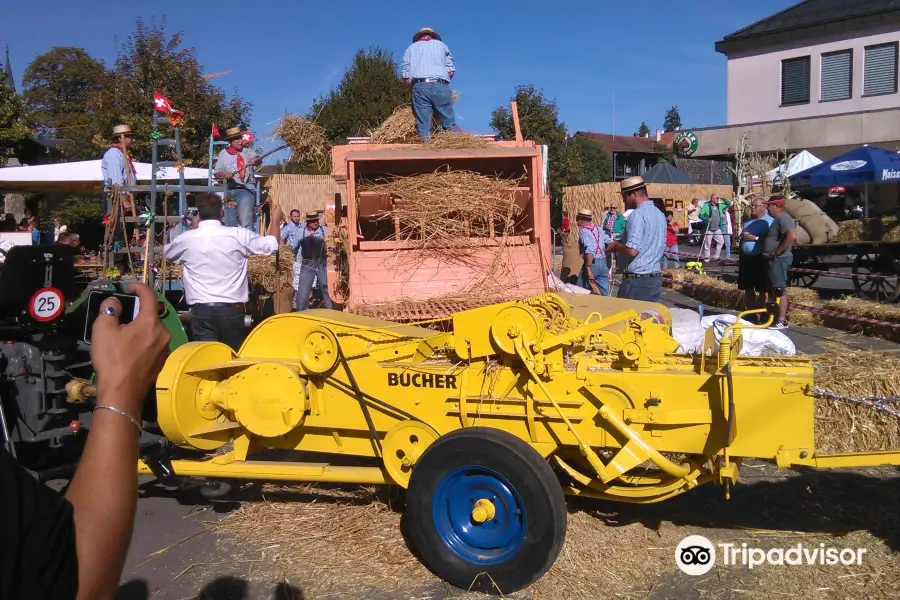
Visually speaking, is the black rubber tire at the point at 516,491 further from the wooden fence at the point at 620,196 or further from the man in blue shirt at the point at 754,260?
the wooden fence at the point at 620,196

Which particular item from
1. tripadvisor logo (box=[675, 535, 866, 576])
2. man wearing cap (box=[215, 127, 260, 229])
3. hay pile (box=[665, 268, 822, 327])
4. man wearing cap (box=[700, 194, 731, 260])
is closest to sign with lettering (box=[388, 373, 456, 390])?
tripadvisor logo (box=[675, 535, 866, 576])

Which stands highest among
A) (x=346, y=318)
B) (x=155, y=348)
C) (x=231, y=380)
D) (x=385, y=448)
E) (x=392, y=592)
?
(x=155, y=348)

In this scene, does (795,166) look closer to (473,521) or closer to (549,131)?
(549,131)

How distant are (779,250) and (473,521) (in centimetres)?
723

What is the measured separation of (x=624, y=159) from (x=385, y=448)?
164 ft

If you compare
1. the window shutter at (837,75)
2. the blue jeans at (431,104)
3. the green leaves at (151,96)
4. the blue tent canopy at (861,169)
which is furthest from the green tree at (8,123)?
the window shutter at (837,75)

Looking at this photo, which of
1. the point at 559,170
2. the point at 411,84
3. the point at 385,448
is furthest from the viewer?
the point at 559,170

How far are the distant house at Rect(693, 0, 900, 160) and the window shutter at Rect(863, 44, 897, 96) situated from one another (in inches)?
1.3

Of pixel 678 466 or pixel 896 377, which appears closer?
pixel 678 466

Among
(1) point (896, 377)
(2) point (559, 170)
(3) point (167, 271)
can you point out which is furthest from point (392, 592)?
(2) point (559, 170)

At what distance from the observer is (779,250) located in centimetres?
913

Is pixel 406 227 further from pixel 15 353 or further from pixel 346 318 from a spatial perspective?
pixel 15 353

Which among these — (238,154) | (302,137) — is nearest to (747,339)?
(302,137)

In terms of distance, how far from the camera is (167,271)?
7.88 metres
